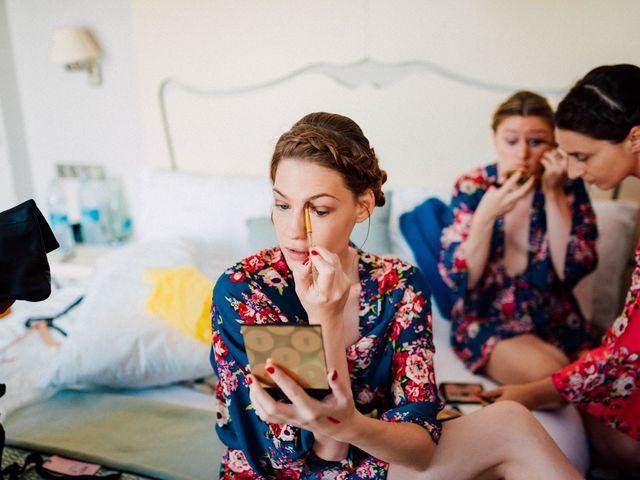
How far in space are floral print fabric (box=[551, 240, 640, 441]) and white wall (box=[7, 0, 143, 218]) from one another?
6.38 feet

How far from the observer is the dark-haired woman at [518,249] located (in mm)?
1586

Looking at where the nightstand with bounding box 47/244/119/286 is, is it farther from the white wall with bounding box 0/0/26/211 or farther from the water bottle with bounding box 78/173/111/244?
the white wall with bounding box 0/0/26/211

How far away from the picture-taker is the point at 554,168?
1.58 metres

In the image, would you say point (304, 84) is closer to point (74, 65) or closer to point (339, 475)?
point (74, 65)

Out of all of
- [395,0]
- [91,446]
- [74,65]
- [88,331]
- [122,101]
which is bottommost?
[91,446]

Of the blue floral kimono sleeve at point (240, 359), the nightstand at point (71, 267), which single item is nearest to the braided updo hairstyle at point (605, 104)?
the blue floral kimono sleeve at point (240, 359)

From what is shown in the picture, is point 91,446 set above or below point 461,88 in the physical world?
below

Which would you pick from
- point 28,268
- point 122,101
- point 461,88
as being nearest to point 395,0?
point 461,88

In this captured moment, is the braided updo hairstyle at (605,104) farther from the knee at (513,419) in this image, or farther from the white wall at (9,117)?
the white wall at (9,117)

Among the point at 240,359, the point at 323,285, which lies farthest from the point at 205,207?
the point at 323,285

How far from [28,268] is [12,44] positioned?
1.80 meters

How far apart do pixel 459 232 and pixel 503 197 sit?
0.18 m

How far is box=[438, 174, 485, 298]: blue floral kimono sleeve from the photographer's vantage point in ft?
5.43

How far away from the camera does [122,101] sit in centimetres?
242
